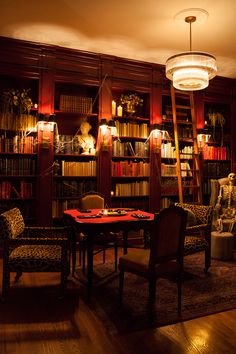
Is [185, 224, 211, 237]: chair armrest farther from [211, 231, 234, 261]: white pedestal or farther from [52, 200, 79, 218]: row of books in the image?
[52, 200, 79, 218]: row of books

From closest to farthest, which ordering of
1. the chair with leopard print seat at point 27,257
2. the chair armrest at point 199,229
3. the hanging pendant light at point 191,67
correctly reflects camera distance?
the chair with leopard print seat at point 27,257 → the hanging pendant light at point 191,67 → the chair armrest at point 199,229

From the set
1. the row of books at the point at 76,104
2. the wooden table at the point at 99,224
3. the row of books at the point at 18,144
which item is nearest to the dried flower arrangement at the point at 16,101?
the row of books at the point at 18,144

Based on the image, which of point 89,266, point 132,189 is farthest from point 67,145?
point 89,266

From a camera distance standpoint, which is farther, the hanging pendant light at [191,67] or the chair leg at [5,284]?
the hanging pendant light at [191,67]

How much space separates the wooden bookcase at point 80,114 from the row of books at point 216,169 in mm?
846

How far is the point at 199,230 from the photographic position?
3.87 meters

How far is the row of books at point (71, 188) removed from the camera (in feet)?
17.1

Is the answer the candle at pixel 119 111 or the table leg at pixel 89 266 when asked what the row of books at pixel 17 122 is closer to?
the candle at pixel 119 111

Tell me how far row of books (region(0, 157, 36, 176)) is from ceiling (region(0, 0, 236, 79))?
72.8 inches

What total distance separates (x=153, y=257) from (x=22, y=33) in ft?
12.5

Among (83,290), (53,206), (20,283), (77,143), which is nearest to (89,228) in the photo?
(83,290)

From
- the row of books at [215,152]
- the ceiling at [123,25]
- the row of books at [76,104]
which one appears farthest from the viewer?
the row of books at [215,152]

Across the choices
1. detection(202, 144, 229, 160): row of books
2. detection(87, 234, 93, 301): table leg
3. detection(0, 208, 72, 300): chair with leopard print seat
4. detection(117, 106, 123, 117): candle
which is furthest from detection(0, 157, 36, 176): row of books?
detection(202, 144, 229, 160): row of books

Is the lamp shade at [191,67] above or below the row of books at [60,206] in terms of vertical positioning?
above
